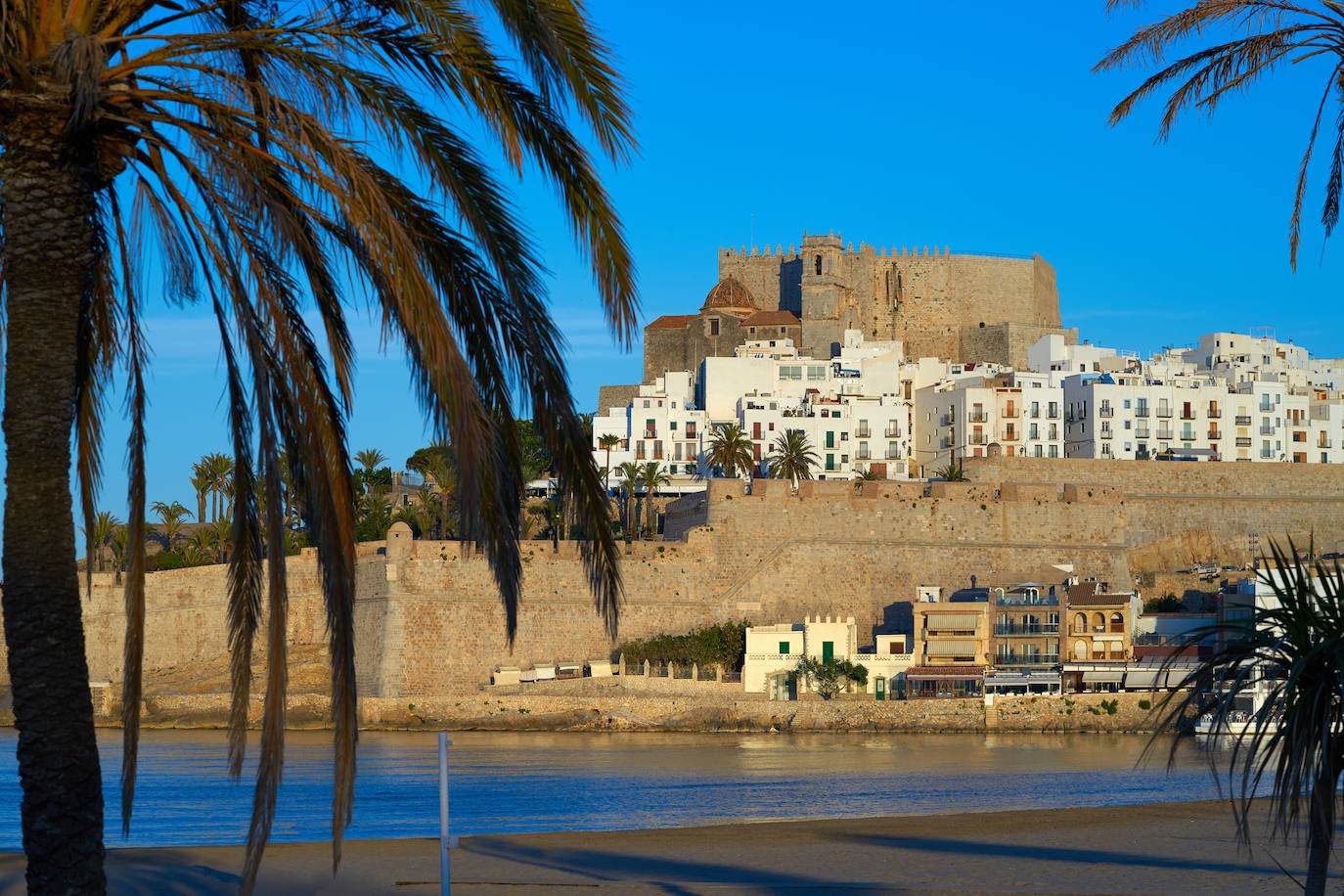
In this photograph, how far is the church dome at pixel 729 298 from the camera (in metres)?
64.9

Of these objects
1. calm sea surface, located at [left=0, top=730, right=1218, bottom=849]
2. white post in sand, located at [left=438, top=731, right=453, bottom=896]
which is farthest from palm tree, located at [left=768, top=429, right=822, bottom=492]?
white post in sand, located at [left=438, top=731, right=453, bottom=896]

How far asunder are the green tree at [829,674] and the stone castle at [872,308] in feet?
77.3

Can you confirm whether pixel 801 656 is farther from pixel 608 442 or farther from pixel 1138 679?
pixel 608 442

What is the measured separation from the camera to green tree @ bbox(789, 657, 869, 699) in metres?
39.4

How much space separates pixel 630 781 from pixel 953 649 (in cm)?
1347

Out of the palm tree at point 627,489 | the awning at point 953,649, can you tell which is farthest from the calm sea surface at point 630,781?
the palm tree at point 627,489

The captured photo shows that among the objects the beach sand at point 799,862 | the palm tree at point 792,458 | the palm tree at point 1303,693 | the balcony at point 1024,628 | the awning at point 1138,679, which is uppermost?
the palm tree at point 792,458

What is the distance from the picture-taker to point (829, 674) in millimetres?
39344

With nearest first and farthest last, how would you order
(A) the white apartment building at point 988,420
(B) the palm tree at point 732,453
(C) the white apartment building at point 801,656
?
(C) the white apartment building at point 801,656
(B) the palm tree at point 732,453
(A) the white apartment building at point 988,420

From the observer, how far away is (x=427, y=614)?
134 ft

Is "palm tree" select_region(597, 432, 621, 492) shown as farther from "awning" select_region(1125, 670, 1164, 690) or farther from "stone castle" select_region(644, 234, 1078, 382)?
Result: "awning" select_region(1125, 670, 1164, 690)

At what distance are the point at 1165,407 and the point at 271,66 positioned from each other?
50565mm

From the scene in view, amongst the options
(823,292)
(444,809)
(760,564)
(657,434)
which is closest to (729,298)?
(823,292)

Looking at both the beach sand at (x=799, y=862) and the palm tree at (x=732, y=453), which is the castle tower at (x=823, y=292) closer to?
the palm tree at (x=732, y=453)
